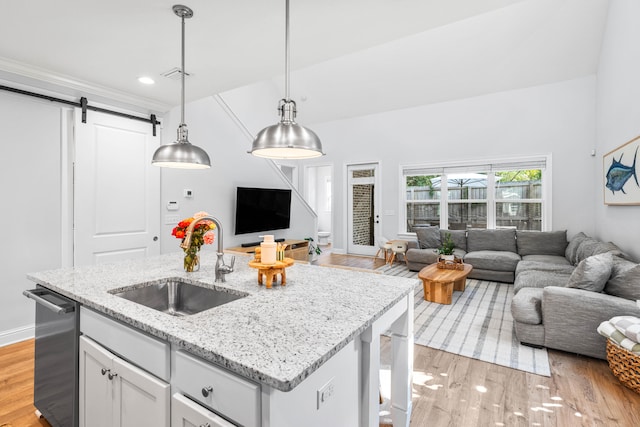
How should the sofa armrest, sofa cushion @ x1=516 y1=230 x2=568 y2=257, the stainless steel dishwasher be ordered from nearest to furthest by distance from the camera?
the stainless steel dishwasher
the sofa armrest
sofa cushion @ x1=516 y1=230 x2=568 y2=257

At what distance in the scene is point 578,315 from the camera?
249 cm

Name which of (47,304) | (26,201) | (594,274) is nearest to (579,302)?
(594,274)

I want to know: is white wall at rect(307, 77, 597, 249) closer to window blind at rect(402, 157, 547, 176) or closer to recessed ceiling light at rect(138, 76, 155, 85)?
window blind at rect(402, 157, 547, 176)

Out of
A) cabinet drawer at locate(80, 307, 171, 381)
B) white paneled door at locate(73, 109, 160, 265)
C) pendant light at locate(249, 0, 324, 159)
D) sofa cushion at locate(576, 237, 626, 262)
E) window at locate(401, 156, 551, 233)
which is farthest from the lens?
window at locate(401, 156, 551, 233)

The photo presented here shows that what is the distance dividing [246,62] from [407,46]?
3.78 metres

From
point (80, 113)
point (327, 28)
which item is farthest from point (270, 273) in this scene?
point (80, 113)

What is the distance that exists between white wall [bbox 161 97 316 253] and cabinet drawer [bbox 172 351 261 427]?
3.17 m

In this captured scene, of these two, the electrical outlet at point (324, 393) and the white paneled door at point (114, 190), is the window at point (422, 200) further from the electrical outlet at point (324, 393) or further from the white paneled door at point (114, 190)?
the electrical outlet at point (324, 393)

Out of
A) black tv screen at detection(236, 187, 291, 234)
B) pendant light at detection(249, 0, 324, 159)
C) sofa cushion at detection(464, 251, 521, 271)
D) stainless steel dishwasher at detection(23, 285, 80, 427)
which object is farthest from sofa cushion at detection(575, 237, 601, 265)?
stainless steel dishwasher at detection(23, 285, 80, 427)

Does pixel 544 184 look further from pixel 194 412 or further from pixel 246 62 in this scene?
pixel 194 412

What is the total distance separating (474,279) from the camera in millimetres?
5117

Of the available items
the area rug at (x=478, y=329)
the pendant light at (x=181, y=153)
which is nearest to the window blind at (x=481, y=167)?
the area rug at (x=478, y=329)

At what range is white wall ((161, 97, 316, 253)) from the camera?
388 cm

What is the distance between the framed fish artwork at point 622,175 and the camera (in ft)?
9.83
